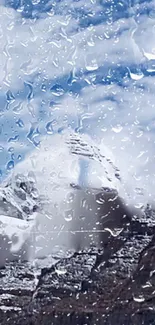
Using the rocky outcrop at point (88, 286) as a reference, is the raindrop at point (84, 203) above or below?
above

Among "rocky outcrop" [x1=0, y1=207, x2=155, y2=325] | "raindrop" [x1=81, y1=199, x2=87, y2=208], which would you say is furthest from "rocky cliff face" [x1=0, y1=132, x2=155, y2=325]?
"raindrop" [x1=81, y1=199, x2=87, y2=208]

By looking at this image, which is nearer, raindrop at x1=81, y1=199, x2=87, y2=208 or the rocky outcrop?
raindrop at x1=81, y1=199, x2=87, y2=208

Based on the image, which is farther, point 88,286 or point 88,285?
point 88,285

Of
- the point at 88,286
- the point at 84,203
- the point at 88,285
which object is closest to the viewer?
the point at 84,203

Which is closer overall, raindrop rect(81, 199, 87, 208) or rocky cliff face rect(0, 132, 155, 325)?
raindrop rect(81, 199, 87, 208)

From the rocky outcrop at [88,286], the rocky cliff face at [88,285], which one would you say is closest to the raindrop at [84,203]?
the rocky cliff face at [88,285]

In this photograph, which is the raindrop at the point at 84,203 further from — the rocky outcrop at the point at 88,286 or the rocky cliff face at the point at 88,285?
the rocky outcrop at the point at 88,286

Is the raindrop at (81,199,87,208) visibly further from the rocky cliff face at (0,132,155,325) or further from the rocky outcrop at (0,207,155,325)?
the rocky outcrop at (0,207,155,325)

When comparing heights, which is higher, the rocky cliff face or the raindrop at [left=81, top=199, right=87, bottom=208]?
the raindrop at [left=81, top=199, right=87, bottom=208]

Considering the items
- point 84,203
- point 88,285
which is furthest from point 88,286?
point 84,203

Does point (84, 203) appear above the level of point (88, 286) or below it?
above

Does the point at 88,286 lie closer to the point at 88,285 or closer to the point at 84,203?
the point at 88,285
